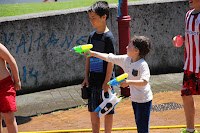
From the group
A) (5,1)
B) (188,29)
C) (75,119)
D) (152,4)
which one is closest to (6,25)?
(75,119)

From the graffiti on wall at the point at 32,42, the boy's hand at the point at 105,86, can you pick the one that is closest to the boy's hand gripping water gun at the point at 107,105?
the boy's hand at the point at 105,86

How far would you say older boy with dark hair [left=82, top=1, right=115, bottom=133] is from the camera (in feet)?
13.6

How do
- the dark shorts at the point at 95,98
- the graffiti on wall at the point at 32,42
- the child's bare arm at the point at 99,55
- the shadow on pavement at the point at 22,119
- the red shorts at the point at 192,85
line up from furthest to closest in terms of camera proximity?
the graffiti on wall at the point at 32,42
the shadow on pavement at the point at 22,119
the red shorts at the point at 192,85
the dark shorts at the point at 95,98
the child's bare arm at the point at 99,55

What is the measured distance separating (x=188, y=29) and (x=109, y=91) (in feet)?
4.06

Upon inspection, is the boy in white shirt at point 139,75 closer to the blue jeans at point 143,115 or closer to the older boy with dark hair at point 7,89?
the blue jeans at point 143,115

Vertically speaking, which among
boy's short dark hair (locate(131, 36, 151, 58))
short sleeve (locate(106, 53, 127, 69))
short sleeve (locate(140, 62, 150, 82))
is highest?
boy's short dark hair (locate(131, 36, 151, 58))

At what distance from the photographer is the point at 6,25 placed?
23.1 ft

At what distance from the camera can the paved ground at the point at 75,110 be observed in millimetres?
5375

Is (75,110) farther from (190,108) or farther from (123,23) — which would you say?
(190,108)

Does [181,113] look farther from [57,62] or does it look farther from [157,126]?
[57,62]

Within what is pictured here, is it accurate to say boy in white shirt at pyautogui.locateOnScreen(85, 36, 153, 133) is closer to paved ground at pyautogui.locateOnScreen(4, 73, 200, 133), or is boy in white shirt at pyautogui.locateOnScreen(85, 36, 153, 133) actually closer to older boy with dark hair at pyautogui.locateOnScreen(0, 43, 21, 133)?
paved ground at pyautogui.locateOnScreen(4, 73, 200, 133)

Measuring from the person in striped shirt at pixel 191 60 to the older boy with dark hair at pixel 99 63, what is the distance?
959 millimetres

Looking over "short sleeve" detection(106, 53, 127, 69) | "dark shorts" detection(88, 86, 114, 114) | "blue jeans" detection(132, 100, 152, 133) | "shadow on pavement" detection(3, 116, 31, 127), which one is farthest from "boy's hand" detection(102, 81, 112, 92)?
"shadow on pavement" detection(3, 116, 31, 127)

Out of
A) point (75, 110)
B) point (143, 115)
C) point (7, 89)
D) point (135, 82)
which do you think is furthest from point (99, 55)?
point (75, 110)
